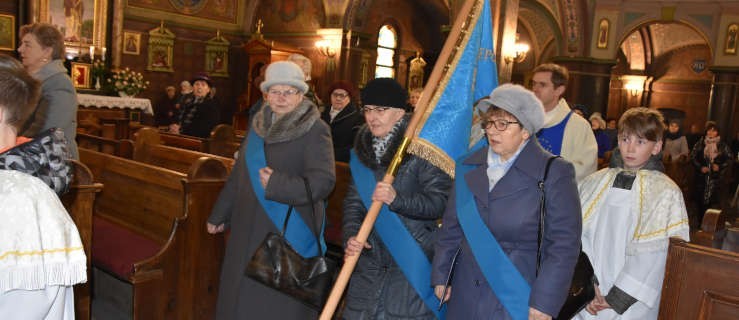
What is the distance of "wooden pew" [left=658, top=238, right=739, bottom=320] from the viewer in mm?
2471

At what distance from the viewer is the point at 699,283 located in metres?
2.53

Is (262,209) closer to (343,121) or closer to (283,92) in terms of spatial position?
(283,92)

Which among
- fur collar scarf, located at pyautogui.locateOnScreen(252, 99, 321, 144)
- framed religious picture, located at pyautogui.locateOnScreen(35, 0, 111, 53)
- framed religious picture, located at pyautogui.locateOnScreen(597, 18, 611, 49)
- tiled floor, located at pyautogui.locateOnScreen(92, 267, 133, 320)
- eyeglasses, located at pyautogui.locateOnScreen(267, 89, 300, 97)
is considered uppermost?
framed religious picture, located at pyautogui.locateOnScreen(597, 18, 611, 49)

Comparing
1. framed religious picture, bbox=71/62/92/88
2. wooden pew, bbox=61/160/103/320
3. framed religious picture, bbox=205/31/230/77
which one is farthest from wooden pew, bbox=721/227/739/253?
framed religious picture, bbox=205/31/230/77

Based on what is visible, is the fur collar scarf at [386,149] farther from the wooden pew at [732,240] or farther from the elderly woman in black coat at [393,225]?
the wooden pew at [732,240]

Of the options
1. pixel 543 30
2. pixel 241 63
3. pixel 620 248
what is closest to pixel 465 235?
pixel 620 248

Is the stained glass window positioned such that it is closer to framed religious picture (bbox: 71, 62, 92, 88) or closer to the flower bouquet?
the flower bouquet

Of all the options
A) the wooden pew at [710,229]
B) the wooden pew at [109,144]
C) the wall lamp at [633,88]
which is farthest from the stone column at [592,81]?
the wooden pew at [710,229]

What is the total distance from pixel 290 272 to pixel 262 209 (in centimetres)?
35

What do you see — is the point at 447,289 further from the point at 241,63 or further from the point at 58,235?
the point at 241,63

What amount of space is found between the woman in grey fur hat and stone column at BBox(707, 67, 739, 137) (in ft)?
48.3

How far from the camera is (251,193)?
294 cm

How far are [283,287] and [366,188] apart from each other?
0.60 metres

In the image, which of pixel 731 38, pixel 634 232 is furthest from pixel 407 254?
pixel 731 38
